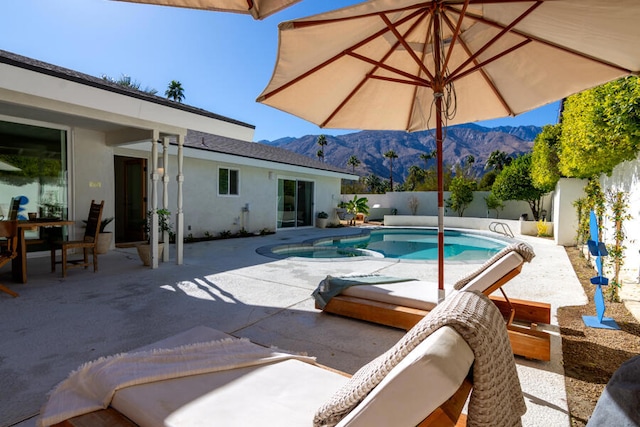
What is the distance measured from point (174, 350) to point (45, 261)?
718 cm

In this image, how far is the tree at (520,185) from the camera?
53.8ft

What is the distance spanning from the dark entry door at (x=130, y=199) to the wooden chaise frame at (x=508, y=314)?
28.3ft

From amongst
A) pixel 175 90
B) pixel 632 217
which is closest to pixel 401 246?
pixel 632 217

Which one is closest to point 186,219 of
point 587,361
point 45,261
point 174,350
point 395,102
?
point 45,261

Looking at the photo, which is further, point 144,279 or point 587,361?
point 144,279

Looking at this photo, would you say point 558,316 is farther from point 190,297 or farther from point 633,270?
point 190,297

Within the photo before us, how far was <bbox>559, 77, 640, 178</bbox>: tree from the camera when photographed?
4.54m

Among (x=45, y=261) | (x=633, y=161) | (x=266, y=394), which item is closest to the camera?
(x=266, y=394)

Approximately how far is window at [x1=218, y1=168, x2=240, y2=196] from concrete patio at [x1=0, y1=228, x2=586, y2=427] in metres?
5.33

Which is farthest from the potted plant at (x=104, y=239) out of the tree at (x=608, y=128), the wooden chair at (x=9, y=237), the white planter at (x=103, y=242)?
the tree at (x=608, y=128)

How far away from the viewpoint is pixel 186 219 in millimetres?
11195

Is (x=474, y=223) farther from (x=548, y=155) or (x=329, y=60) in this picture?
(x=329, y=60)

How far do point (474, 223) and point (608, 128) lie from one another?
41.3ft

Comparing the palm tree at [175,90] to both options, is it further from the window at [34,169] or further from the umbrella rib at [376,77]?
the umbrella rib at [376,77]
